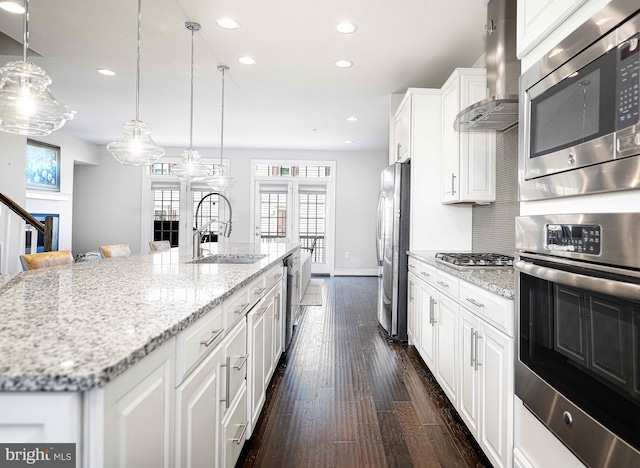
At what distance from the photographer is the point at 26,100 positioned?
6.47ft

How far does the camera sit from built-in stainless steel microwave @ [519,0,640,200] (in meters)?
0.86

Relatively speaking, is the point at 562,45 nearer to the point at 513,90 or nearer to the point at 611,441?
the point at 611,441

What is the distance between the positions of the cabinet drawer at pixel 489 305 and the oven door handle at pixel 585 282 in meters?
0.26

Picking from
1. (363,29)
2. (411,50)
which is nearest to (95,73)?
(363,29)

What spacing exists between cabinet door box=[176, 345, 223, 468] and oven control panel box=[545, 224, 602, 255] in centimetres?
113

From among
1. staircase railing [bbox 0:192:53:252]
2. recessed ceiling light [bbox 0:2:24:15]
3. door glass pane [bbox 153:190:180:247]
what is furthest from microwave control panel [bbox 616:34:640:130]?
door glass pane [bbox 153:190:180:247]

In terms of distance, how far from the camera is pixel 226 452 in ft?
4.68

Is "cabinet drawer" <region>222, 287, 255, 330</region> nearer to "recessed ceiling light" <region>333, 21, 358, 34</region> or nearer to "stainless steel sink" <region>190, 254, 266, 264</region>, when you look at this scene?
"stainless steel sink" <region>190, 254, 266, 264</region>

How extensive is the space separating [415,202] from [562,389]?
8.04 feet

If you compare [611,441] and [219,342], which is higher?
[219,342]

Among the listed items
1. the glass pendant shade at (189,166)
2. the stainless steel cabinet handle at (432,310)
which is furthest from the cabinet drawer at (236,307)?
the glass pendant shade at (189,166)

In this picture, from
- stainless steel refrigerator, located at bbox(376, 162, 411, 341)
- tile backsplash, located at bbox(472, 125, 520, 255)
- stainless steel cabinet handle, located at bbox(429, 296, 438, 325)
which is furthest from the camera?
stainless steel refrigerator, located at bbox(376, 162, 411, 341)

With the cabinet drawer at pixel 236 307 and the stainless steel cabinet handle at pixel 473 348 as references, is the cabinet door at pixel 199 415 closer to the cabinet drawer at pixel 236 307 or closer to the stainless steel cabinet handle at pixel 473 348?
the cabinet drawer at pixel 236 307

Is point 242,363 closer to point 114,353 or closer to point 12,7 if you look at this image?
point 114,353
